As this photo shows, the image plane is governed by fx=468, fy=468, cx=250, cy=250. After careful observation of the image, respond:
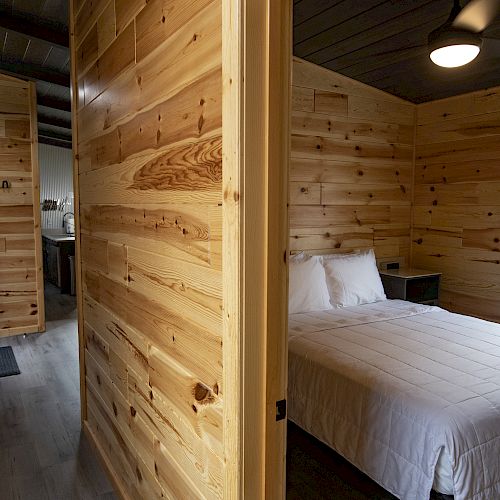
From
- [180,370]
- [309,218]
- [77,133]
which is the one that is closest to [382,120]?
[309,218]

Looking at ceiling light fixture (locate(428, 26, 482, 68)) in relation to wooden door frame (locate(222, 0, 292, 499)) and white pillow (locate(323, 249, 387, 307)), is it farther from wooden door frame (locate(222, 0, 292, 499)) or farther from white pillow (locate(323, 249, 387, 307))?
white pillow (locate(323, 249, 387, 307))

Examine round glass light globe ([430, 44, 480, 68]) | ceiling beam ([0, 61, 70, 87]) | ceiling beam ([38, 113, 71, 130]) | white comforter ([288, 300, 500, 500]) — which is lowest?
white comforter ([288, 300, 500, 500])

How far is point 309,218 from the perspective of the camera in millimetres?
3898

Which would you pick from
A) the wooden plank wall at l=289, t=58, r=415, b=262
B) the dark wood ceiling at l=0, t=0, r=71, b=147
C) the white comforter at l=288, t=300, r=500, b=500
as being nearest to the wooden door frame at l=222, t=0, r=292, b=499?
the white comforter at l=288, t=300, r=500, b=500

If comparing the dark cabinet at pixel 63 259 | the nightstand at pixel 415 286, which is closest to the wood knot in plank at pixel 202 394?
the nightstand at pixel 415 286

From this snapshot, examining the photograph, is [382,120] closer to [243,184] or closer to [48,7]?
[48,7]

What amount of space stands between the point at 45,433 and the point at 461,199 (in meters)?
3.61

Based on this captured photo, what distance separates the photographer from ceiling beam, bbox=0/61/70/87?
186 inches

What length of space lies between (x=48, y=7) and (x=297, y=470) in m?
3.49

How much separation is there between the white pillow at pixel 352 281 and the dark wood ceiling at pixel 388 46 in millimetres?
1495

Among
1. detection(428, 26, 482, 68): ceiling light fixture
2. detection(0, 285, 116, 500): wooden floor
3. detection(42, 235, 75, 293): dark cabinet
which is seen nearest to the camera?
detection(428, 26, 482, 68): ceiling light fixture

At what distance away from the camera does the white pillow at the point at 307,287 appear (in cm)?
337

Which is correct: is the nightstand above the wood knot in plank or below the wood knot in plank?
below

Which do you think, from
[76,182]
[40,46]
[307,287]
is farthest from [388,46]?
[40,46]
